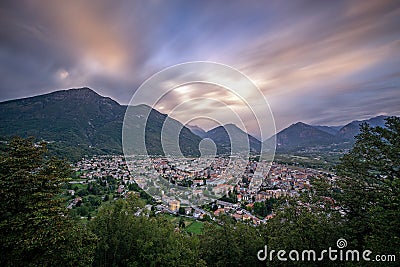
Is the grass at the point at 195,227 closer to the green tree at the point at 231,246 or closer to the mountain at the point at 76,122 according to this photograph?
the green tree at the point at 231,246

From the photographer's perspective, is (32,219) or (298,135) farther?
(298,135)

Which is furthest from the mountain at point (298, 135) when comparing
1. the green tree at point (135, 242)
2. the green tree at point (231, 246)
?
the green tree at point (135, 242)

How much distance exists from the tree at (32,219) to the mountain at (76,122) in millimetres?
56260

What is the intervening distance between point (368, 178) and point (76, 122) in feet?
357

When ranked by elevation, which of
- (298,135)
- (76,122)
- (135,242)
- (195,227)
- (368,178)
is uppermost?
(298,135)

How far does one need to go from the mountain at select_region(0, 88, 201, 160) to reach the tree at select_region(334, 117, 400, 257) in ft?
179

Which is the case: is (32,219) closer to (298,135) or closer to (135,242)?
(135,242)

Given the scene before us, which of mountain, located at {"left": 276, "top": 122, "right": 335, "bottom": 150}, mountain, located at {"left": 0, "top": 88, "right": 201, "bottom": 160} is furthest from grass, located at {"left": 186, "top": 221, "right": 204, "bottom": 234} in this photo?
mountain, located at {"left": 276, "top": 122, "right": 335, "bottom": 150}

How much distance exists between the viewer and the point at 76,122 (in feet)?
300

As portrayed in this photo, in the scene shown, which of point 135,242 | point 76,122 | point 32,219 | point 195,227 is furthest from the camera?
point 76,122

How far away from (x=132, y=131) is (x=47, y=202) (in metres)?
4.45

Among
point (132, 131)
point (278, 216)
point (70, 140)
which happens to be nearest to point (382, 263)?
point (278, 216)

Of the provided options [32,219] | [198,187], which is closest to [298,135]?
[198,187]

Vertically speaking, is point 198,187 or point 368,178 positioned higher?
point 368,178
